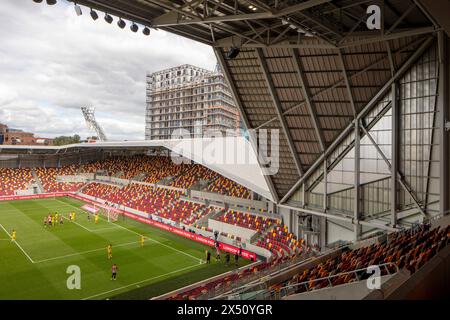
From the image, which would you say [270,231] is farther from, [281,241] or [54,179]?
[54,179]

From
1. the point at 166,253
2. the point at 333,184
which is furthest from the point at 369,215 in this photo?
the point at 166,253

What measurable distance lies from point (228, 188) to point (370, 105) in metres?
18.9

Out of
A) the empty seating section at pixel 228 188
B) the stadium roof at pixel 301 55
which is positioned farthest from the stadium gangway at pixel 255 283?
the empty seating section at pixel 228 188

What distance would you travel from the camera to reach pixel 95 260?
22969mm

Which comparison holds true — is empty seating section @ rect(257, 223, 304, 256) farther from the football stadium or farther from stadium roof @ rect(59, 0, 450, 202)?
stadium roof @ rect(59, 0, 450, 202)

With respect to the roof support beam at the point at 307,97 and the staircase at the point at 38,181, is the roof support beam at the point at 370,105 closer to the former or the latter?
the roof support beam at the point at 307,97

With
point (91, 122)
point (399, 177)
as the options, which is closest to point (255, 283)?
point (399, 177)

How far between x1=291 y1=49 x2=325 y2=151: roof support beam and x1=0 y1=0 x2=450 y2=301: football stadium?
4.9 inches

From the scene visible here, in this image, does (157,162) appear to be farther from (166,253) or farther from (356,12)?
(356,12)

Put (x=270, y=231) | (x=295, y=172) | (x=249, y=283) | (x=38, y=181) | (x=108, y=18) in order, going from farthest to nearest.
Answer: (x=38, y=181) < (x=270, y=231) < (x=295, y=172) < (x=108, y=18) < (x=249, y=283)

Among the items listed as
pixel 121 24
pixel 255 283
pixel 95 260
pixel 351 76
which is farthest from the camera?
pixel 95 260

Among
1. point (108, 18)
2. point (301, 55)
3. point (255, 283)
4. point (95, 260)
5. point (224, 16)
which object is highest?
point (108, 18)

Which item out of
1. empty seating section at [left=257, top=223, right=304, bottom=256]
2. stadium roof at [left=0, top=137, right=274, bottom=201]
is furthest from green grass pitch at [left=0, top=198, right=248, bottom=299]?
stadium roof at [left=0, top=137, right=274, bottom=201]

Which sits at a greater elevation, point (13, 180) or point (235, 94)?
point (235, 94)
